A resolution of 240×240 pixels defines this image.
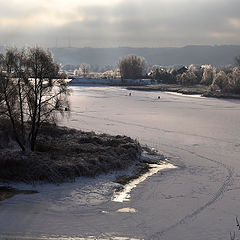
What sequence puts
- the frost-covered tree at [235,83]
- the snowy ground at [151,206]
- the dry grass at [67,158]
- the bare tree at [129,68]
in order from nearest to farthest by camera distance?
the snowy ground at [151,206], the dry grass at [67,158], the frost-covered tree at [235,83], the bare tree at [129,68]

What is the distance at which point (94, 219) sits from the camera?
Answer: 13859mm

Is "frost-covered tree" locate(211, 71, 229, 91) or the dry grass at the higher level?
"frost-covered tree" locate(211, 71, 229, 91)

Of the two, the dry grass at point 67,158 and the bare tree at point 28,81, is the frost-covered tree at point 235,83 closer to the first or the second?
the dry grass at point 67,158

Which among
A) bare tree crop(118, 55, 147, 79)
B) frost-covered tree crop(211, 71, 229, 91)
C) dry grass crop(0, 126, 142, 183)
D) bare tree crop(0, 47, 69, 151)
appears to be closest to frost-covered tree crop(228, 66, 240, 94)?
frost-covered tree crop(211, 71, 229, 91)

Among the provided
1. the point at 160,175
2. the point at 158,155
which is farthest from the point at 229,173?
the point at 158,155

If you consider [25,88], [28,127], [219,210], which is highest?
[25,88]

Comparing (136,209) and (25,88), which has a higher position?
(25,88)

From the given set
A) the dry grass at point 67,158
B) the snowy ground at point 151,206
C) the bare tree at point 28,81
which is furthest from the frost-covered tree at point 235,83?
the bare tree at point 28,81

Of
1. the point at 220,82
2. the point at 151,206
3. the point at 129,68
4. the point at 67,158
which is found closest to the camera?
the point at 151,206

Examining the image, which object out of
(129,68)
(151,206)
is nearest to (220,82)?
(129,68)

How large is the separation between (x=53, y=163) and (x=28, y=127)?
30.4 ft

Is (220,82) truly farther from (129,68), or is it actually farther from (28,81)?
(28,81)

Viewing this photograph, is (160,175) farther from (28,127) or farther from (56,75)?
(28,127)

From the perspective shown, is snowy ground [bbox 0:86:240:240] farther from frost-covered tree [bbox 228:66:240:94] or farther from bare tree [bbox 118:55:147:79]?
bare tree [bbox 118:55:147:79]
